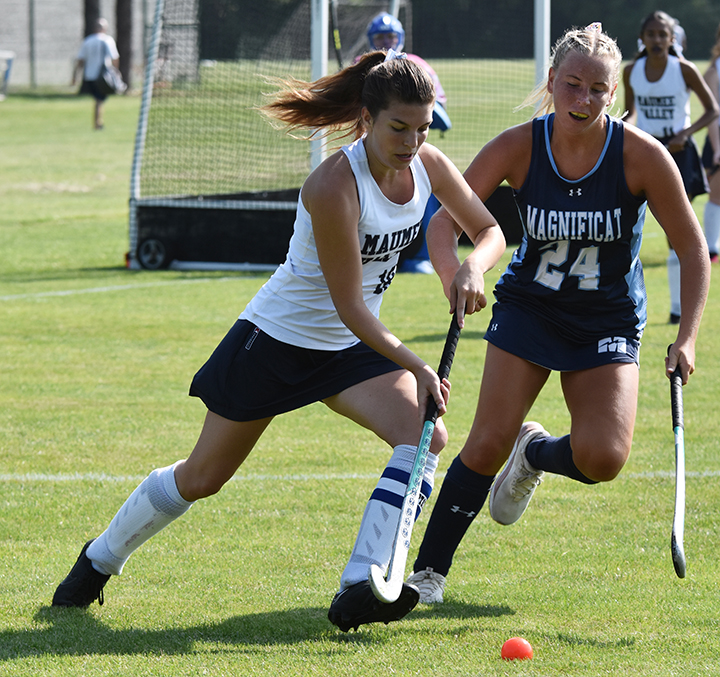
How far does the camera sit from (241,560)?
400 centimetres

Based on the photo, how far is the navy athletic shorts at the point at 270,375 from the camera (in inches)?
135

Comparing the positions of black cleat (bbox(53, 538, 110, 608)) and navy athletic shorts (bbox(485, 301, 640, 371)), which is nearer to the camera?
black cleat (bbox(53, 538, 110, 608))

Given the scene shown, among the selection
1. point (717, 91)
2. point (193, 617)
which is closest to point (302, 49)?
point (717, 91)

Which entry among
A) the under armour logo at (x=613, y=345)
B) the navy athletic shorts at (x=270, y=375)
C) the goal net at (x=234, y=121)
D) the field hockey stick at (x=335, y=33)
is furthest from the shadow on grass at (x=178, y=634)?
the field hockey stick at (x=335, y=33)

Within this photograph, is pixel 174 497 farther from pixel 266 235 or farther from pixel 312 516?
pixel 266 235

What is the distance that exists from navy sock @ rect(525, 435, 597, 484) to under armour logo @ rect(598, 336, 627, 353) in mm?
336

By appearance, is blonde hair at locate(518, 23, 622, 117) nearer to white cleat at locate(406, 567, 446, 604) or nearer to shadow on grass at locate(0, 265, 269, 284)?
white cleat at locate(406, 567, 446, 604)

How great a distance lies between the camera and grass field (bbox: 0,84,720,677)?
3205 mm

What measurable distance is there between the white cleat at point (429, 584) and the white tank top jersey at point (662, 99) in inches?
244

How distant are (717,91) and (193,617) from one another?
879 cm

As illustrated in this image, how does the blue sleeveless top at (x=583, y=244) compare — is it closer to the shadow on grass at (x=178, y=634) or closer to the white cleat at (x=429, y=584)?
the white cleat at (x=429, y=584)

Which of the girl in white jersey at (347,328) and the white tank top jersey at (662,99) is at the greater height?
the white tank top jersey at (662,99)

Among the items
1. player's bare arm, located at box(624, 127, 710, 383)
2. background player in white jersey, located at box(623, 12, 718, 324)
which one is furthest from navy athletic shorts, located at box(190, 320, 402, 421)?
background player in white jersey, located at box(623, 12, 718, 324)

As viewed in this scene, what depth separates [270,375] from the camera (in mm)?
3432
